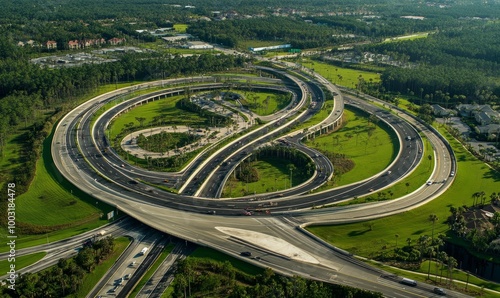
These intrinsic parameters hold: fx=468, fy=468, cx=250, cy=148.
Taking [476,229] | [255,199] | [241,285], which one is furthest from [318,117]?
[241,285]

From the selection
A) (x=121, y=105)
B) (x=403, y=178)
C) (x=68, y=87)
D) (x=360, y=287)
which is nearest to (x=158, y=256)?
(x=360, y=287)

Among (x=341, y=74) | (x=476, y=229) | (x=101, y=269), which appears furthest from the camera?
(x=341, y=74)

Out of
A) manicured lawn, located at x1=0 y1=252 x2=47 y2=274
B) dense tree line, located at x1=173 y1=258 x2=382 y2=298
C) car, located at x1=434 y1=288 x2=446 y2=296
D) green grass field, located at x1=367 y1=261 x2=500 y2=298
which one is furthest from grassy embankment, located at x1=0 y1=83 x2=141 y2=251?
car, located at x1=434 y1=288 x2=446 y2=296

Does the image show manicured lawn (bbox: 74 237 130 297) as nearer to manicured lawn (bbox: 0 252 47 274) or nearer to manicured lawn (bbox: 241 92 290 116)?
manicured lawn (bbox: 0 252 47 274)

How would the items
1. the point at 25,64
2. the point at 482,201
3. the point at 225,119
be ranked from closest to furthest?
the point at 482,201, the point at 225,119, the point at 25,64

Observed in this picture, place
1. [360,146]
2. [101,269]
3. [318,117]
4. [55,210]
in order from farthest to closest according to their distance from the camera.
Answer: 1. [318,117]
2. [360,146]
3. [55,210]
4. [101,269]

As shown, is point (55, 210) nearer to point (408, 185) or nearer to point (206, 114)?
point (206, 114)

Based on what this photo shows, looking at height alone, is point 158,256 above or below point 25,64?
below

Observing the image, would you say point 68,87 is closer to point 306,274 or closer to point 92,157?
point 92,157
